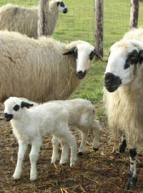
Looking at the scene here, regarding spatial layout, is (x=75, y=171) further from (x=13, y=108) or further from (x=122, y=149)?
(x=13, y=108)

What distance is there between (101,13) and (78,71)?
6.09 meters

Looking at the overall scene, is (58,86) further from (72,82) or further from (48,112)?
(48,112)

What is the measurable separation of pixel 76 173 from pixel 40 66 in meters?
1.60

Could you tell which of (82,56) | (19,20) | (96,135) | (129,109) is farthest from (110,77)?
(19,20)

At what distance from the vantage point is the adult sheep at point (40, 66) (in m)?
5.27

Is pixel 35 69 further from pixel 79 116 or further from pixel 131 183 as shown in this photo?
pixel 131 183

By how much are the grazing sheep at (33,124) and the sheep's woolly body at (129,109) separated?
1.81 ft

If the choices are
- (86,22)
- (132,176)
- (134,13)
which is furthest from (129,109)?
(86,22)

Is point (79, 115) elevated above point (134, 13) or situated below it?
below

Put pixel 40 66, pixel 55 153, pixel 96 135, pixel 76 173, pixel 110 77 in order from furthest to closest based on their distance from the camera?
pixel 40 66 → pixel 96 135 → pixel 55 153 → pixel 76 173 → pixel 110 77

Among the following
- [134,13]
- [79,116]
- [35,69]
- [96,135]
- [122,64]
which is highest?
[134,13]

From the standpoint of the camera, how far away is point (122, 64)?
11.9 ft

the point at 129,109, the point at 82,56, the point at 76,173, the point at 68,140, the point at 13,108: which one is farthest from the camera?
the point at 82,56

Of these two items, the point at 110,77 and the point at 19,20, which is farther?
the point at 19,20
